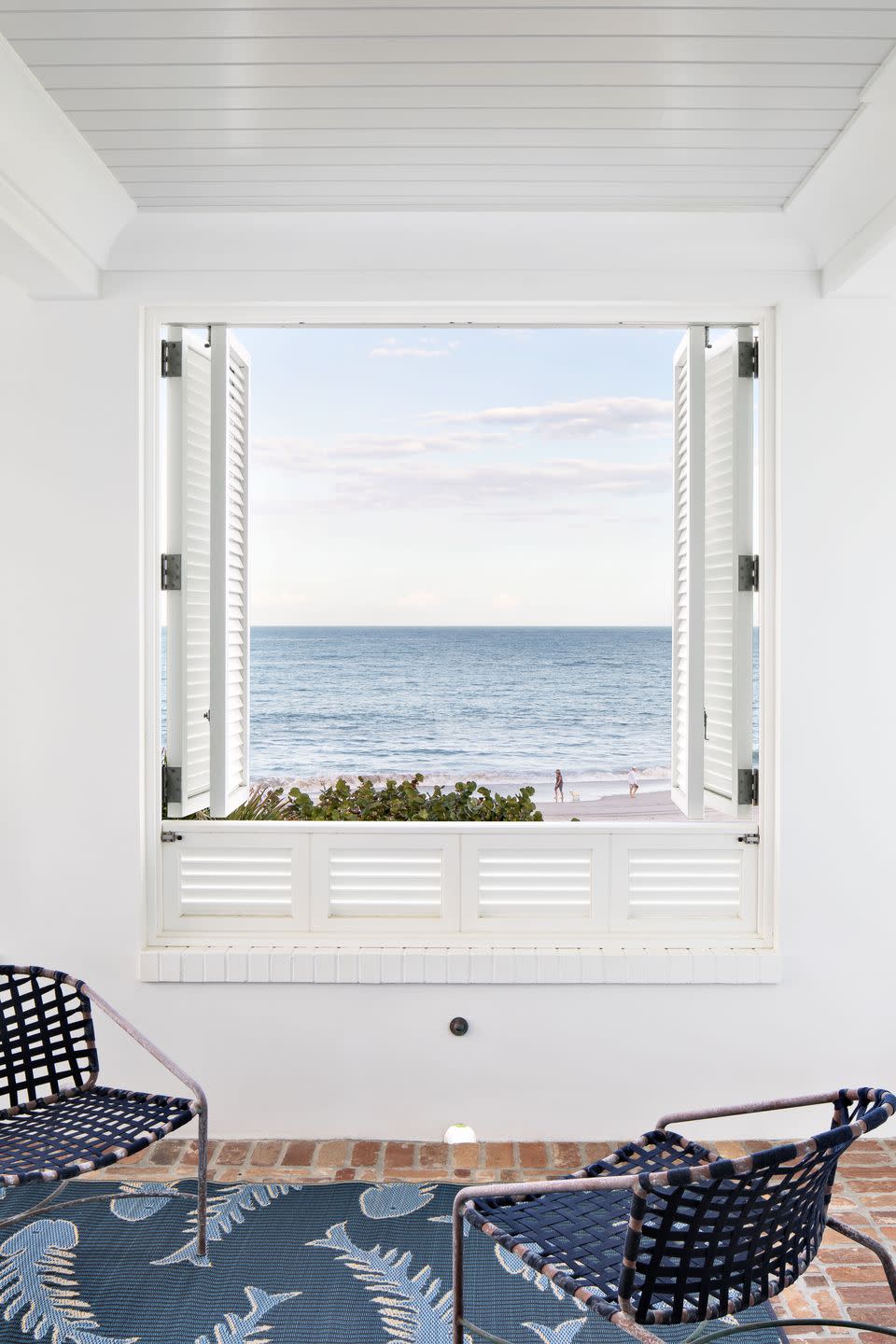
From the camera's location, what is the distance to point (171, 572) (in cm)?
314

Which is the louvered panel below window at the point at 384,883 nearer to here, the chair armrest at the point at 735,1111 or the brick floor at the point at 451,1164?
the brick floor at the point at 451,1164

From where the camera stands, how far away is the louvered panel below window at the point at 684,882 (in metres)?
3.13

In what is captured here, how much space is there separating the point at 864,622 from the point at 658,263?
4.11 ft

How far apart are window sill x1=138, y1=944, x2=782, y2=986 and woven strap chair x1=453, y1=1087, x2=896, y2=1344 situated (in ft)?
3.55

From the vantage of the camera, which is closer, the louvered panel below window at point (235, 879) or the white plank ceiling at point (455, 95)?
the white plank ceiling at point (455, 95)

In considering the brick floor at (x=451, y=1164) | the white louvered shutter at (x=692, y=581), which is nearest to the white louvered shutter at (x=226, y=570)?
the brick floor at (x=451, y=1164)

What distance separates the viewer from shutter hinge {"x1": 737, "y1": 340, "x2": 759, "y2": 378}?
3.08 meters

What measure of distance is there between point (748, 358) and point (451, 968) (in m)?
2.09

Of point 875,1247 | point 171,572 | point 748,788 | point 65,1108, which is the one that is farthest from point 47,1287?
point 748,788

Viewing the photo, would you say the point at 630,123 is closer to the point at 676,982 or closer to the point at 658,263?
the point at 658,263

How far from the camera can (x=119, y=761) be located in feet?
9.96

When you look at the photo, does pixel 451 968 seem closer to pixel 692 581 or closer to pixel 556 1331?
pixel 556 1331

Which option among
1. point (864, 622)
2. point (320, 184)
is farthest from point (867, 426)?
point (320, 184)

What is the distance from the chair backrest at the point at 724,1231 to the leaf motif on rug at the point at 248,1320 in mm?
981
